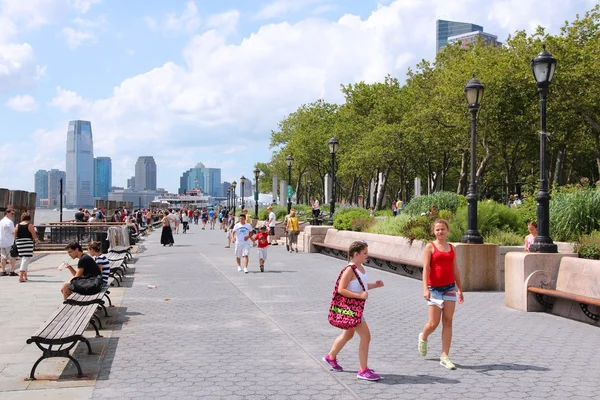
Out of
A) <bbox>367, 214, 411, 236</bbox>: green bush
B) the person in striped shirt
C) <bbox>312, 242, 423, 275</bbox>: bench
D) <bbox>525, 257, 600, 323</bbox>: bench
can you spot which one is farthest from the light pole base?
the person in striped shirt

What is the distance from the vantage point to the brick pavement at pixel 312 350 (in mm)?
6582

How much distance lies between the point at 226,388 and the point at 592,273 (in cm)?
681

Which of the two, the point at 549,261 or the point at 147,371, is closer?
the point at 147,371

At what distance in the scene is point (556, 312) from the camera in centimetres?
1129

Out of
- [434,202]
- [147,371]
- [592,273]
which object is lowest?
[147,371]

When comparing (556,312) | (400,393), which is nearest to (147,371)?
(400,393)

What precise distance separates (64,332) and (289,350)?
2.66 meters

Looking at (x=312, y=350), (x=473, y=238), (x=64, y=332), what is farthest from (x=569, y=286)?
(x=64, y=332)

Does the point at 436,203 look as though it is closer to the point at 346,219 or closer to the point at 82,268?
the point at 346,219

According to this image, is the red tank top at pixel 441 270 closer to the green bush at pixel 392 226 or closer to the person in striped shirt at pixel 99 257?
the person in striped shirt at pixel 99 257

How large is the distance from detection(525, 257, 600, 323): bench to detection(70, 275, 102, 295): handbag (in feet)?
22.9

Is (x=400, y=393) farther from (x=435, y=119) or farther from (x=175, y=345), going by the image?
(x=435, y=119)

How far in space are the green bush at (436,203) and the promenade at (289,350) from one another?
611 cm

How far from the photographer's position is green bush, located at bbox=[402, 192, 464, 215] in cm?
2044
